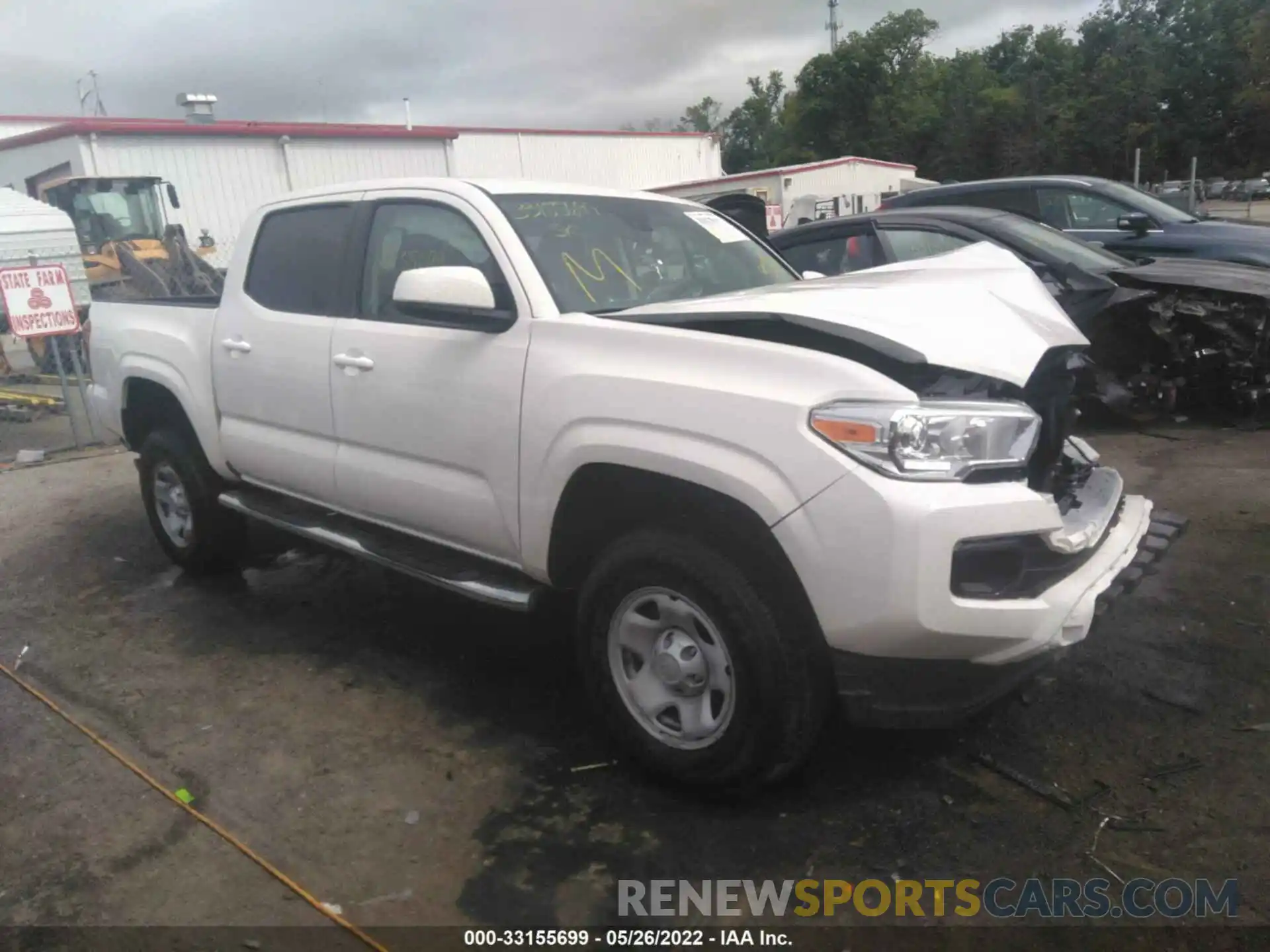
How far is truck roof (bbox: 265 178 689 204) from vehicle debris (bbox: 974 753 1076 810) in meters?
2.52

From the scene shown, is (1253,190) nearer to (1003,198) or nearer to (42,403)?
(1003,198)

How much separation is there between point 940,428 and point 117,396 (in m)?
4.58

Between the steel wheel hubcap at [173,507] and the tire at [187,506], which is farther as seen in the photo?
the steel wheel hubcap at [173,507]

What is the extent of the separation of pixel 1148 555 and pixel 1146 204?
710cm

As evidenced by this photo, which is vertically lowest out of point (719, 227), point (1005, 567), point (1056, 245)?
point (1005, 567)

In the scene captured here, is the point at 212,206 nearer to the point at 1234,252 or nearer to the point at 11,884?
the point at 1234,252

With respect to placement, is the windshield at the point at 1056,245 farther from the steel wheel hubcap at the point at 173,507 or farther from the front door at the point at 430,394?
the steel wheel hubcap at the point at 173,507

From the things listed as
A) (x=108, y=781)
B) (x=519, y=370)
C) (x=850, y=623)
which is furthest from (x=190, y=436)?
(x=850, y=623)

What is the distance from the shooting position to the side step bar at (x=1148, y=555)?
9.25 ft

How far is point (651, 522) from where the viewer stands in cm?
304

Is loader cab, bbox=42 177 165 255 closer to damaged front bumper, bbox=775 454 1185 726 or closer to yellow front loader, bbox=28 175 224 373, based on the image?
yellow front loader, bbox=28 175 224 373

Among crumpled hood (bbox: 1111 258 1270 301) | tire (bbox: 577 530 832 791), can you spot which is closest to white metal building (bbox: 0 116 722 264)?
crumpled hood (bbox: 1111 258 1270 301)

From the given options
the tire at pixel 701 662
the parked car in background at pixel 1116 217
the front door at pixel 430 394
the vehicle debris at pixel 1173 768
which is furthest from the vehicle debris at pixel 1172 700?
the parked car in background at pixel 1116 217

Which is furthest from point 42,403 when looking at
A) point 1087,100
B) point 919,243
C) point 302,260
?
point 1087,100
